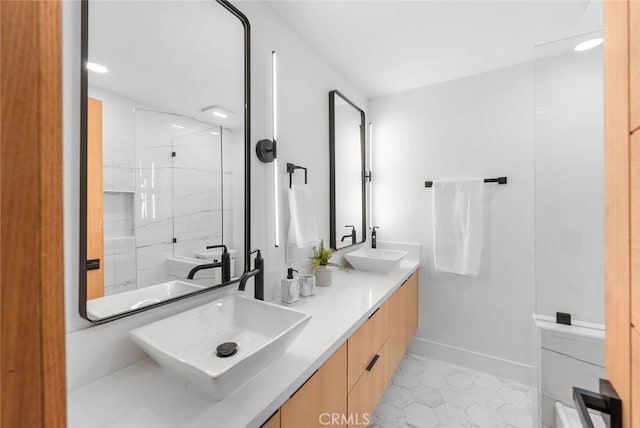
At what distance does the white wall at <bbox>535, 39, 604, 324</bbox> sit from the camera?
4.61 ft

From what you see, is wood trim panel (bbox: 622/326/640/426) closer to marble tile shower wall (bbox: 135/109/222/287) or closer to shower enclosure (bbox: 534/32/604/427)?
marble tile shower wall (bbox: 135/109/222/287)

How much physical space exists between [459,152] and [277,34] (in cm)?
173

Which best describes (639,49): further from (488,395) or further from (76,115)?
(488,395)

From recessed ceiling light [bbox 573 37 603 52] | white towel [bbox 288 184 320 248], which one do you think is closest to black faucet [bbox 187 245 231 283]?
white towel [bbox 288 184 320 248]

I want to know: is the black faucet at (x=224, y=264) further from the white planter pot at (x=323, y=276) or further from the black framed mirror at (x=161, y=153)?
the white planter pot at (x=323, y=276)

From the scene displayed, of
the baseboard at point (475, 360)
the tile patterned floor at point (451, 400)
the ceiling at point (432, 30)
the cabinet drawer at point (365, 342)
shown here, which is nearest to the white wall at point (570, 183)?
the ceiling at point (432, 30)

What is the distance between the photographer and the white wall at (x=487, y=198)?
209 centimetres

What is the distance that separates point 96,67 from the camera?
828 mm

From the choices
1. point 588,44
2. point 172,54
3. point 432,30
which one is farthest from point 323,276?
point 588,44

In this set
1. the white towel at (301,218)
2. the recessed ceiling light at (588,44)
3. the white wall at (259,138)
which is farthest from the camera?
the white towel at (301,218)

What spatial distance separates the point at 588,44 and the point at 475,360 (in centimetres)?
229

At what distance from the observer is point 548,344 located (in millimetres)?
1504

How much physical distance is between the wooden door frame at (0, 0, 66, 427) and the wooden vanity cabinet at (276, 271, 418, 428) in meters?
0.62

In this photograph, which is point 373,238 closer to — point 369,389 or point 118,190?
point 369,389
